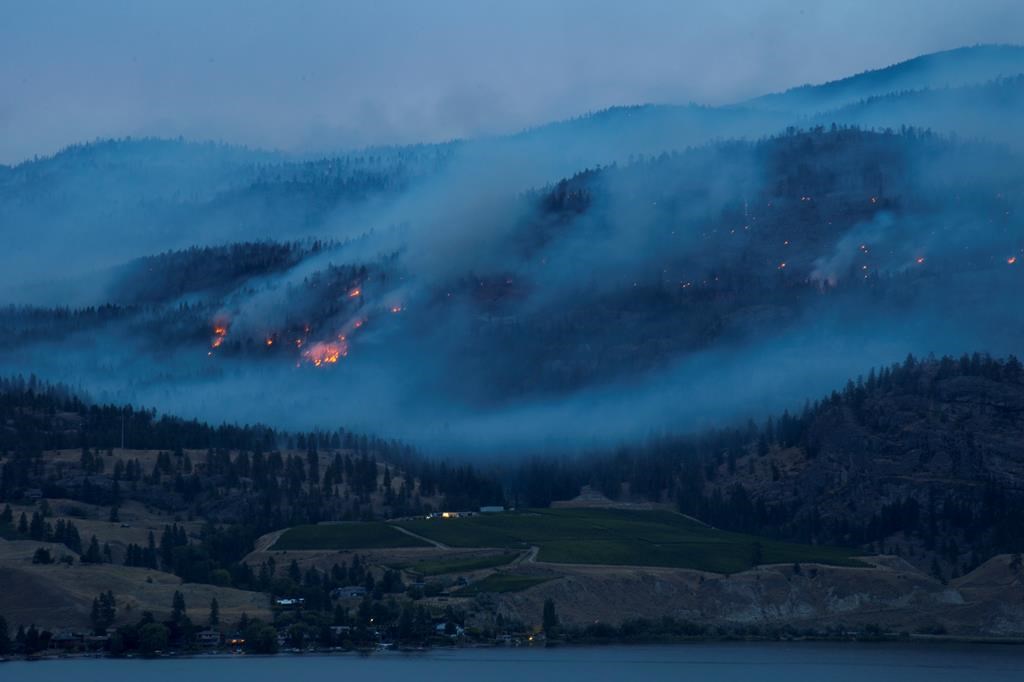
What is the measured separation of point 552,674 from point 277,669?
97.8 feet

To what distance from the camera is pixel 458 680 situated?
18088 centimetres

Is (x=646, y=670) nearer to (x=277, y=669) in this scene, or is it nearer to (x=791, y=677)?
(x=791, y=677)

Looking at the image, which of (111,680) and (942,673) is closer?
(111,680)

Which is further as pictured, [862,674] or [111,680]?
[862,674]

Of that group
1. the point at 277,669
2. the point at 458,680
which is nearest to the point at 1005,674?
the point at 458,680

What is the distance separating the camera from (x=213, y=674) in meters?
187

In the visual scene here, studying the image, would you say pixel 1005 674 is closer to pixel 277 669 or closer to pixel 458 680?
pixel 458 680

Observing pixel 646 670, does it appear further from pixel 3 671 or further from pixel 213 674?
pixel 3 671

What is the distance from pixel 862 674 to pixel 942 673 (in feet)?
28.8

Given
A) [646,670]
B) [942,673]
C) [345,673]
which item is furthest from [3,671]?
[942,673]

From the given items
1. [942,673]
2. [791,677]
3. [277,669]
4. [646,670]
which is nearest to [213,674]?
[277,669]

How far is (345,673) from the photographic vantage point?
189000 millimetres

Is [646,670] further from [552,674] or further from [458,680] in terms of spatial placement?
[458,680]

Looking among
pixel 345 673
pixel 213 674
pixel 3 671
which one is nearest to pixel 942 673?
pixel 345 673
